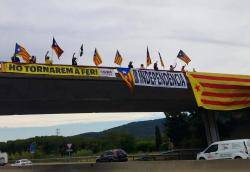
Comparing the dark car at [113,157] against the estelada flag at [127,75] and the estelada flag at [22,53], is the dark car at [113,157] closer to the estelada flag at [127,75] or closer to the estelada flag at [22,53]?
the estelada flag at [127,75]

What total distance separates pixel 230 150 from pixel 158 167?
13345 mm

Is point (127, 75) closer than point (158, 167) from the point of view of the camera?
No

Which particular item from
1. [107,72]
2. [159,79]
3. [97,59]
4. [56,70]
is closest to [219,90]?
[159,79]

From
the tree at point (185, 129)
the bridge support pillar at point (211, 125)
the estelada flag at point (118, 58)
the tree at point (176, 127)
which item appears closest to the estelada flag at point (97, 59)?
the estelada flag at point (118, 58)

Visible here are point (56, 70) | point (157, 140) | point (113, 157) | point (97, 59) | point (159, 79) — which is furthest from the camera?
point (157, 140)

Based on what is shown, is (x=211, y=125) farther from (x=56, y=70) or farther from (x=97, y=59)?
(x=56, y=70)

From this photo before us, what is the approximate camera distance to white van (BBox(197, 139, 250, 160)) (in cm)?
3562

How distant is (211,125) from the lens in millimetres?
70000

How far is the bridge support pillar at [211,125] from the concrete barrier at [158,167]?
4441 cm

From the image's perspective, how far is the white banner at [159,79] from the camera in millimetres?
48625

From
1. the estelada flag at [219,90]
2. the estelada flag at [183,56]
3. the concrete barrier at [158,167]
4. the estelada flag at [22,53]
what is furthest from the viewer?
the estelada flag at [183,56]

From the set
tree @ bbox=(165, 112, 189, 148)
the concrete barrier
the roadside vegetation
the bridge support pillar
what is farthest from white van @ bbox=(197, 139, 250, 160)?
tree @ bbox=(165, 112, 189, 148)

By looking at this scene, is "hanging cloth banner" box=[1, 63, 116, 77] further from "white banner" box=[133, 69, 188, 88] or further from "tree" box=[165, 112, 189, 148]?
"tree" box=[165, 112, 189, 148]

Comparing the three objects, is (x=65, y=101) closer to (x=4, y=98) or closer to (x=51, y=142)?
(x=4, y=98)
